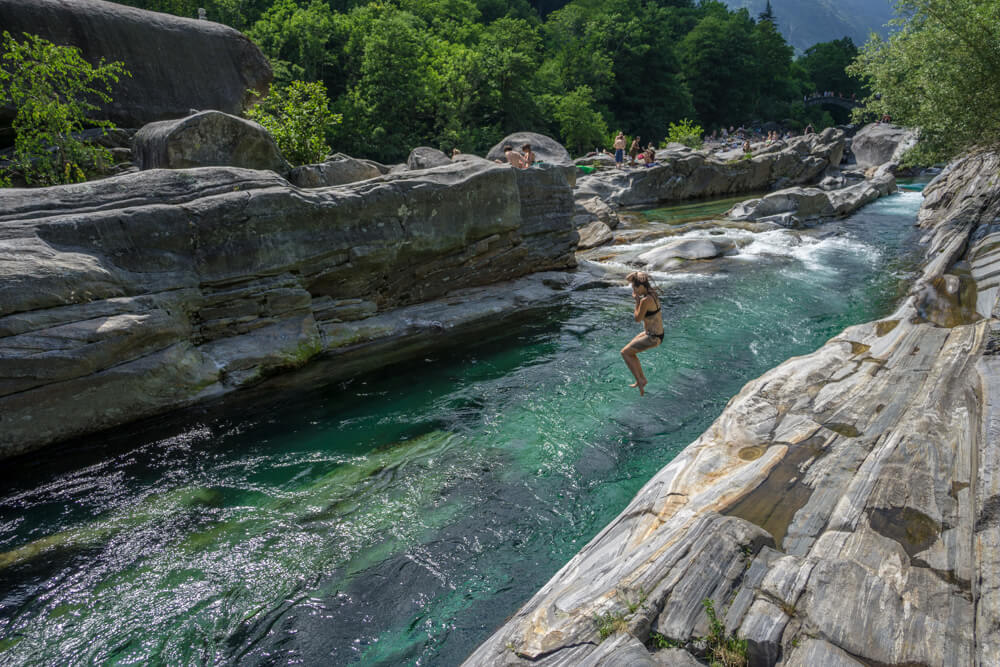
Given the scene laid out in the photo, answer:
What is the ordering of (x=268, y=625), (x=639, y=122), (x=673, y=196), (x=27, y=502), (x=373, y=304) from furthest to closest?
(x=639, y=122) < (x=673, y=196) < (x=373, y=304) < (x=27, y=502) < (x=268, y=625)

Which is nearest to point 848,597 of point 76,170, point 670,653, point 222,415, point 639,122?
point 670,653

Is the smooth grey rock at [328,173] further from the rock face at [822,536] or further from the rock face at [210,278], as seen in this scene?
the rock face at [822,536]

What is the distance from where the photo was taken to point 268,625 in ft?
17.7

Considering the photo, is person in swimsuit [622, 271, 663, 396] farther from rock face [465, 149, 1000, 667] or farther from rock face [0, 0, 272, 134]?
rock face [0, 0, 272, 134]

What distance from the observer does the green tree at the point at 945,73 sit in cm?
1389

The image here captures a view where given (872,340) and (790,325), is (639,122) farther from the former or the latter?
(872,340)

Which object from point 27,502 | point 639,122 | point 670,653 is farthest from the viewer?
point 639,122

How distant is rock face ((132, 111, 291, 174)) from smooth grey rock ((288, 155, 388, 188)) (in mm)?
708

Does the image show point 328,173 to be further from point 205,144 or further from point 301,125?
point 205,144

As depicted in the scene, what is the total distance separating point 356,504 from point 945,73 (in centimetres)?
1819

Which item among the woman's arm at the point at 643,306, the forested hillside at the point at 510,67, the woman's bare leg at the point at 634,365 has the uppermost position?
the forested hillside at the point at 510,67

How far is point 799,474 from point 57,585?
317 inches

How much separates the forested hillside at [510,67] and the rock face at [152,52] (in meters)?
12.9

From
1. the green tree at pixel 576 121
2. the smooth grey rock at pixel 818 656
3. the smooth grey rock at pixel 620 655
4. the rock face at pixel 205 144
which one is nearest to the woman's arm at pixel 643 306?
the smooth grey rock at pixel 818 656
